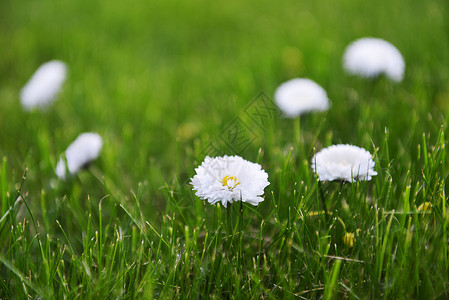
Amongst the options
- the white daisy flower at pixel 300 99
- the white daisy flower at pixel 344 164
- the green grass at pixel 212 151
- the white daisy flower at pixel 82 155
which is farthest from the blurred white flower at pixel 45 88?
the white daisy flower at pixel 344 164

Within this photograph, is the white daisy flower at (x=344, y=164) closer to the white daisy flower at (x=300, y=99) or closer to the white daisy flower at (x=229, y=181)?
the white daisy flower at (x=229, y=181)

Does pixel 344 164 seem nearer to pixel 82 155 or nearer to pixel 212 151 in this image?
pixel 212 151

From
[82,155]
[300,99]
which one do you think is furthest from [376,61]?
[82,155]

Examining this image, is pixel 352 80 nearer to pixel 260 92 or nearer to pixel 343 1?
pixel 260 92

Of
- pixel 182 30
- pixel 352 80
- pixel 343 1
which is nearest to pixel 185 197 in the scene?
pixel 352 80

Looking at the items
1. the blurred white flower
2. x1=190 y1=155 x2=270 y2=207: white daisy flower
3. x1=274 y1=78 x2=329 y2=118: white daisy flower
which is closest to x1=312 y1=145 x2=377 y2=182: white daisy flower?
x1=190 y1=155 x2=270 y2=207: white daisy flower

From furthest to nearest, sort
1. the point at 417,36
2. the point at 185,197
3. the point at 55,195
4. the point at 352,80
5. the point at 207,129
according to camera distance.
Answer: the point at 417,36 → the point at 352,80 → the point at 207,129 → the point at 55,195 → the point at 185,197
